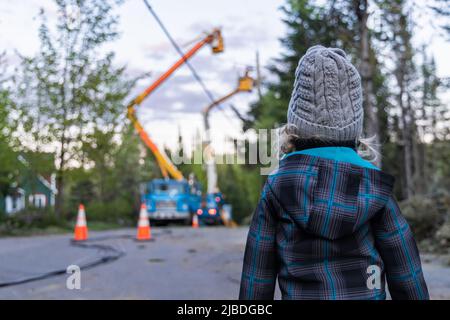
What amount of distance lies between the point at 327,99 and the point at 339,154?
0.66 ft

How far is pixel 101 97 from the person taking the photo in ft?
61.4

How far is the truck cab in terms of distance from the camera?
2388 cm

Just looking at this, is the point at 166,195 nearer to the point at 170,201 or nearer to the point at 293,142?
the point at 170,201

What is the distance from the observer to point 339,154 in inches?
73.5

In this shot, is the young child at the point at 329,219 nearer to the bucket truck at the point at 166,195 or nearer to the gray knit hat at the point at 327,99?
the gray knit hat at the point at 327,99

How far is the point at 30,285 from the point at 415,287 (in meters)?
5.52

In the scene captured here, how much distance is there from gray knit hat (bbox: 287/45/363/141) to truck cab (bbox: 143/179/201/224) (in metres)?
22.2

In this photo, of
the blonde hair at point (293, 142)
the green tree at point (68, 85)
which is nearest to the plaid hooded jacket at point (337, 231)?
the blonde hair at point (293, 142)

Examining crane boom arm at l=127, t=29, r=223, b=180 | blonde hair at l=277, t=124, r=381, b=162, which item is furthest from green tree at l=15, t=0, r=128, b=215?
blonde hair at l=277, t=124, r=381, b=162

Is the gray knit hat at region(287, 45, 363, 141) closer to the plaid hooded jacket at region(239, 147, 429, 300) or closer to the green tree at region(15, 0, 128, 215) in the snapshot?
the plaid hooded jacket at region(239, 147, 429, 300)

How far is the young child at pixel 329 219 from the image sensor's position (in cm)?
177
